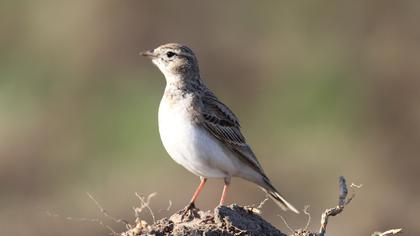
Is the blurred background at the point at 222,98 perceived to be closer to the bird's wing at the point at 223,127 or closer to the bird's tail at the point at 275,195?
the bird's tail at the point at 275,195

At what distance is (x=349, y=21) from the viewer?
20.6 meters

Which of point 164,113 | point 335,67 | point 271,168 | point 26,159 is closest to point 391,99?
point 335,67

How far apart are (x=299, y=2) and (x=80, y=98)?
452 centimetres

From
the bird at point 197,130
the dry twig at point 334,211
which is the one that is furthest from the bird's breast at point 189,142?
the dry twig at point 334,211

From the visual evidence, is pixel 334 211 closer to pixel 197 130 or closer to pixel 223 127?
pixel 197 130

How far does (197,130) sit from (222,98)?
865 cm

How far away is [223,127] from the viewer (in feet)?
35.4

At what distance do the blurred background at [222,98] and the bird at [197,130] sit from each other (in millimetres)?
3652

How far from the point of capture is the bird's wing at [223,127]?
10.6 meters

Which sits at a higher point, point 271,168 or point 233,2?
point 233,2

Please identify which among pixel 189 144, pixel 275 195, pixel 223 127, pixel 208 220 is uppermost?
pixel 223 127

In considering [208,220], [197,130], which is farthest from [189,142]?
[208,220]

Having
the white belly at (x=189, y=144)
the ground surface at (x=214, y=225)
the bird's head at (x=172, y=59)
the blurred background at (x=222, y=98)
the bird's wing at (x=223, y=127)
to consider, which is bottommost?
the ground surface at (x=214, y=225)

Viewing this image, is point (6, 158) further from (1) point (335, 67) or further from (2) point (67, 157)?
(1) point (335, 67)
